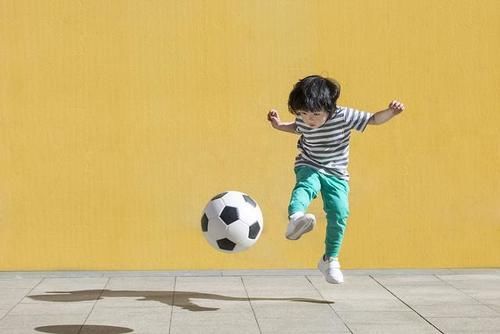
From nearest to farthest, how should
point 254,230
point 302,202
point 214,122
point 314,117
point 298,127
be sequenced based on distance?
point 302,202, point 254,230, point 314,117, point 298,127, point 214,122

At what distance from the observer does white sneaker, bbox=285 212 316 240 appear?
19.6ft

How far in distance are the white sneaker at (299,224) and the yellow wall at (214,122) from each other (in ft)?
7.13

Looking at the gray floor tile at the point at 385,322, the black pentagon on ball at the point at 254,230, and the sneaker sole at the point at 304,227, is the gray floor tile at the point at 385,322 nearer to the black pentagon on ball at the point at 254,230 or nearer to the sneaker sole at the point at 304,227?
the sneaker sole at the point at 304,227

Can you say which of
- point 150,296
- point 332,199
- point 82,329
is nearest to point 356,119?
point 332,199

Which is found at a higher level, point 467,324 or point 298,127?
point 298,127

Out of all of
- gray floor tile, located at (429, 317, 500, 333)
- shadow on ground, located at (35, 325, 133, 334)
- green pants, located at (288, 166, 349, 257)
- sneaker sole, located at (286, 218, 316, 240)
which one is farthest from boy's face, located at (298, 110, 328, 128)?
shadow on ground, located at (35, 325, 133, 334)

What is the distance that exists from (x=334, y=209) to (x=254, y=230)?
631mm

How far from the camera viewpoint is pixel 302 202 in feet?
20.8

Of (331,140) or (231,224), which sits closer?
(231,224)

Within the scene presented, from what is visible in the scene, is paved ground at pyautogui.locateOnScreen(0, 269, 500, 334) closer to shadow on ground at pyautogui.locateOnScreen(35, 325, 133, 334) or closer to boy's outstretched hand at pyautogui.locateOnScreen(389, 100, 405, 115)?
shadow on ground at pyautogui.locateOnScreen(35, 325, 133, 334)

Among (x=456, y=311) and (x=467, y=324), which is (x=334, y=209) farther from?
(x=467, y=324)

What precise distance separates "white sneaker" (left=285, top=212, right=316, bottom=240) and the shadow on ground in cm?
117

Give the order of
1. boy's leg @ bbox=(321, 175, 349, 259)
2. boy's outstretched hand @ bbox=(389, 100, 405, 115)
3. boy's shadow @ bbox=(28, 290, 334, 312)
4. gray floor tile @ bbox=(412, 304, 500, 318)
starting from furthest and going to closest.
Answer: boy's shadow @ bbox=(28, 290, 334, 312) < boy's leg @ bbox=(321, 175, 349, 259) < boy's outstretched hand @ bbox=(389, 100, 405, 115) < gray floor tile @ bbox=(412, 304, 500, 318)

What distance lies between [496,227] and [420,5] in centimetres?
205
